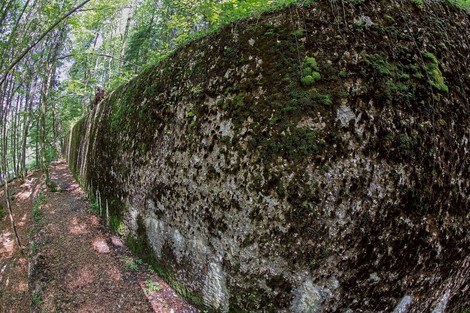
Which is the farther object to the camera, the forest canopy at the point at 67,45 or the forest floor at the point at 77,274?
the forest canopy at the point at 67,45

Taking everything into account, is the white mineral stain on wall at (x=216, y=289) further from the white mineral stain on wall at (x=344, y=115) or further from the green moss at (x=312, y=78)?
the green moss at (x=312, y=78)

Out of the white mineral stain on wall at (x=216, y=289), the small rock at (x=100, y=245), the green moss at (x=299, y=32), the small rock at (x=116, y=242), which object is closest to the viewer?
the green moss at (x=299, y=32)

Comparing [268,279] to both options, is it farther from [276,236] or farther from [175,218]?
[175,218]

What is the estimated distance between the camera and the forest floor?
357cm

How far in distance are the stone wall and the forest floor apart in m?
0.94

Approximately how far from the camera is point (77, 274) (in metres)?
4.16

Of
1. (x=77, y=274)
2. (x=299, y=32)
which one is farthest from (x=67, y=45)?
(x=299, y=32)

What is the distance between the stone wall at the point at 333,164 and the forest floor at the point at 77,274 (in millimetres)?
943

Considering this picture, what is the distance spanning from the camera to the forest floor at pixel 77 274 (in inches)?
140

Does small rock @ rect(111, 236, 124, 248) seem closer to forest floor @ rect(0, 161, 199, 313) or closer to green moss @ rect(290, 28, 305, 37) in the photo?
forest floor @ rect(0, 161, 199, 313)

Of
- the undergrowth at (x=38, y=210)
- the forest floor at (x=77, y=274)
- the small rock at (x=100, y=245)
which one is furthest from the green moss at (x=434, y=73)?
the undergrowth at (x=38, y=210)

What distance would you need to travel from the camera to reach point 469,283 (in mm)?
3246

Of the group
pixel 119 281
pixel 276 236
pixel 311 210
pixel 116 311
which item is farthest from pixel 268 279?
pixel 119 281

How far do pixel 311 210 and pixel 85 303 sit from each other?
3327 mm
